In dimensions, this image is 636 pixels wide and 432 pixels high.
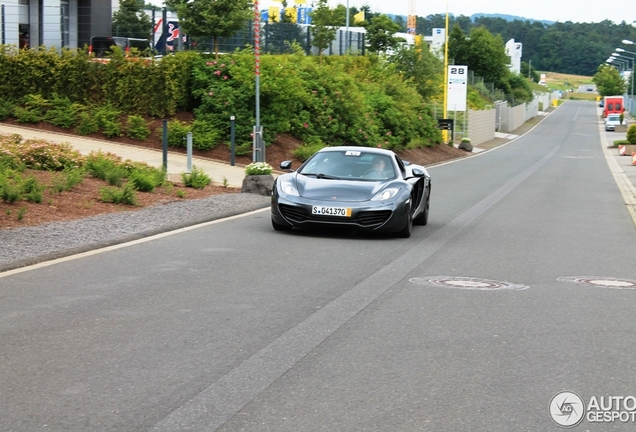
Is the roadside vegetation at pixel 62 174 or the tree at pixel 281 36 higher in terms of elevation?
the tree at pixel 281 36

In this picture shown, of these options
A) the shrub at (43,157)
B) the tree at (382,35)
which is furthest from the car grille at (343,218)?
the tree at (382,35)

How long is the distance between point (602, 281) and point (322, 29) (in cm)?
3739

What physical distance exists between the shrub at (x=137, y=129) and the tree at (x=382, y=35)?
37.3m

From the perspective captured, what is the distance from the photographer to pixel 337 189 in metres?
14.0

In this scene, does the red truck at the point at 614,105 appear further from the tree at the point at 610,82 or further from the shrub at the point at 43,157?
the shrub at the point at 43,157

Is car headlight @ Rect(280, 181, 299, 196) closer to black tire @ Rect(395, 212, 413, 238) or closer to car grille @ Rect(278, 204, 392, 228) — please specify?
car grille @ Rect(278, 204, 392, 228)

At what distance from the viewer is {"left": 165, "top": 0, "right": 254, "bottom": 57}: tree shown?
33.6m

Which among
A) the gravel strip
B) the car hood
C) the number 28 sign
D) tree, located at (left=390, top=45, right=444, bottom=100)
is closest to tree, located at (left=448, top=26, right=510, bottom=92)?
tree, located at (left=390, top=45, right=444, bottom=100)

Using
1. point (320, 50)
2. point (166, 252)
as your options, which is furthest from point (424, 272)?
point (320, 50)

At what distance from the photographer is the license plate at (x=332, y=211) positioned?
44.6 feet

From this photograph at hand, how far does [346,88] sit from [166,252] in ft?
83.9

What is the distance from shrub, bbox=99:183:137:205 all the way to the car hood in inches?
144

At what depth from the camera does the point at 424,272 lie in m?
11.0

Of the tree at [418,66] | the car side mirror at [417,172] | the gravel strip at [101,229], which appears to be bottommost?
the gravel strip at [101,229]
